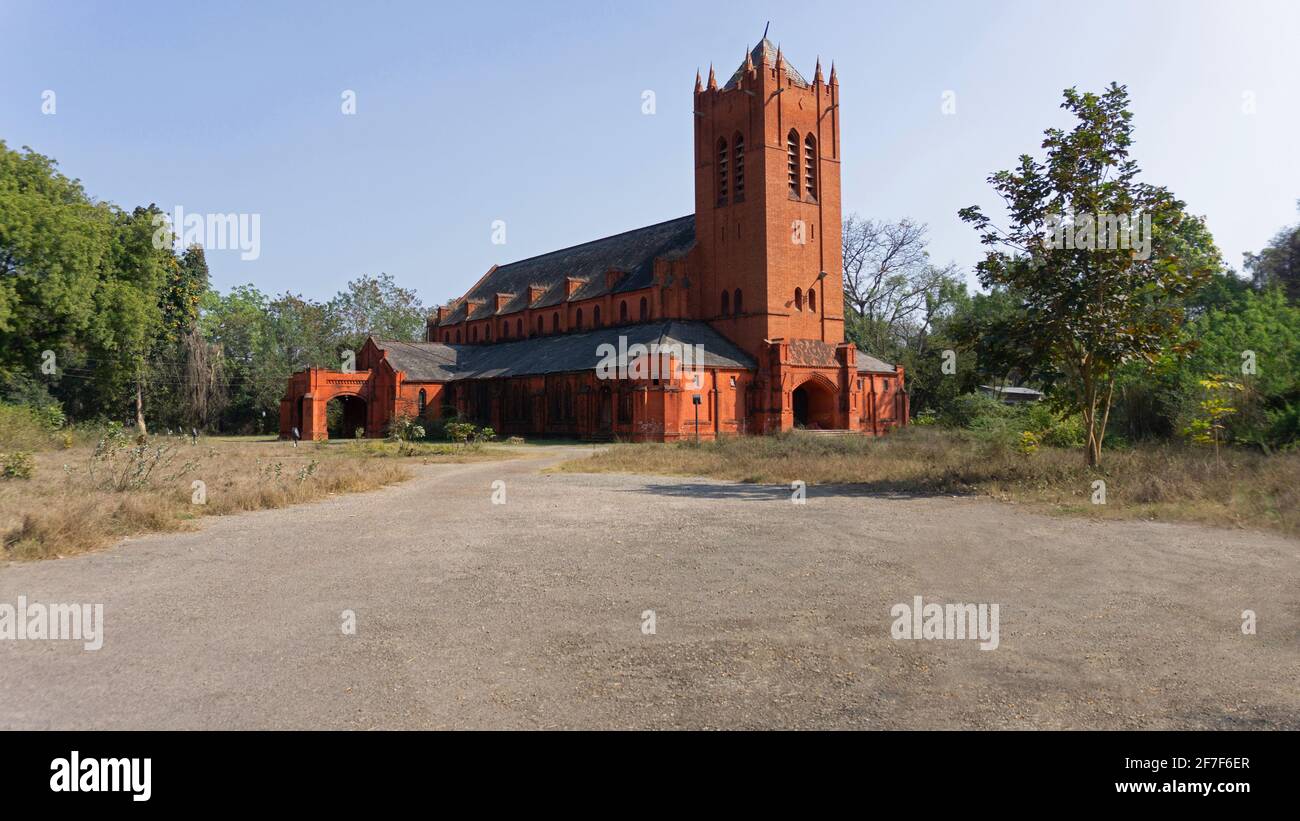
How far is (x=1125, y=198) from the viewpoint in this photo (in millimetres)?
16906

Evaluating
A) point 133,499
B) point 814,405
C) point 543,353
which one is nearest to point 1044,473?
point 133,499

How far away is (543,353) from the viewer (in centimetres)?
4941

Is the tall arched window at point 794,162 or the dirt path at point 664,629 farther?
the tall arched window at point 794,162

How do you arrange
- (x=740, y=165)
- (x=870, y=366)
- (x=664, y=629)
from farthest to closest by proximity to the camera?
(x=870, y=366) → (x=740, y=165) → (x=664, y=629)

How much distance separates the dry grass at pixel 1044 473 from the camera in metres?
12.9

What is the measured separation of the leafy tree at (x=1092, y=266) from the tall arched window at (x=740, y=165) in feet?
87.4

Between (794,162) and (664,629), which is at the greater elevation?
(794,162)

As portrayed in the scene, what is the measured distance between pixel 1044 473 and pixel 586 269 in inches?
1673

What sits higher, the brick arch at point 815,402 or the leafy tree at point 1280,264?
the leafy tree at point 1280,264

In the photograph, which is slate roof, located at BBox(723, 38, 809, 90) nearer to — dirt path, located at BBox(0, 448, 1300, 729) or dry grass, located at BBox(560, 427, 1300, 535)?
dry grass, located at BBox(560, 427, 1300, 535)

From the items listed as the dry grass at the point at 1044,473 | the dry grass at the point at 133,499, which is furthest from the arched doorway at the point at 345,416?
the dry grass at the point at 1044,473

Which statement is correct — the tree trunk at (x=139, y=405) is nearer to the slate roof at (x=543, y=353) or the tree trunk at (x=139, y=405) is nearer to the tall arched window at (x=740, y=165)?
the slate roof at (x=543, y=353)

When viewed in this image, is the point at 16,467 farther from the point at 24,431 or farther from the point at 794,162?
the point at 794,162

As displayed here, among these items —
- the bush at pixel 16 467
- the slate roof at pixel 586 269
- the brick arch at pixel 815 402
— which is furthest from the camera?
the slate roof at pixel 586 269
